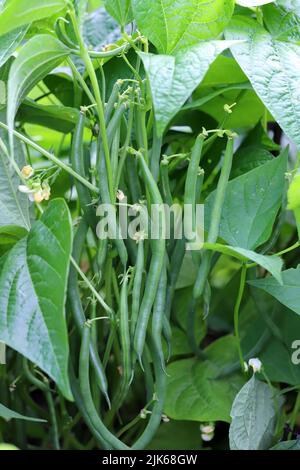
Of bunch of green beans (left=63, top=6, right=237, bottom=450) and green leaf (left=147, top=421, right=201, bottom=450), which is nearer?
bunch of green beans (left=63, top=6, right=237, bottom=450)

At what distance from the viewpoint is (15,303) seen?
47 cm

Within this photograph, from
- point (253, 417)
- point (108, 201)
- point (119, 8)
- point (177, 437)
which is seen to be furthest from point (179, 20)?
point (177, 437)

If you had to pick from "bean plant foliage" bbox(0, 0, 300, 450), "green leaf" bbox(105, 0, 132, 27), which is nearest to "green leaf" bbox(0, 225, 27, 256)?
"bean plant foliage" bbox(0, 0, 300, 450)

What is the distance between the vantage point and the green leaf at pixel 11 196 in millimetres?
586

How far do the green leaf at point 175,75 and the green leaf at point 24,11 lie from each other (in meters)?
0.09

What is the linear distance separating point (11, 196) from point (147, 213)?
15 cm

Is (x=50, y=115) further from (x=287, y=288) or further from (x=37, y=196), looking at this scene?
(x=287, y=288)

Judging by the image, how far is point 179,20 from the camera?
53 centimetres

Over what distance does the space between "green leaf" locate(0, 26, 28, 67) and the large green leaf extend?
0.18 meters

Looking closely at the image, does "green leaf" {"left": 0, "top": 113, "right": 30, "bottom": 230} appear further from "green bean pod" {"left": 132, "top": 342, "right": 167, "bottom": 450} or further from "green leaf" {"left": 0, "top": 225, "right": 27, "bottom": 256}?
"green bean pod" {"left": 132, "top": 342, "right": 167, "bottom": 450}

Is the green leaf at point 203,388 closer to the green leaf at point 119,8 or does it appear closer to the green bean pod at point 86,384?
the green bean pod at point 86,384

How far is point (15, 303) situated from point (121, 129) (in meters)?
0.21

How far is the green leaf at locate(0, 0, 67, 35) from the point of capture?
0.48 m

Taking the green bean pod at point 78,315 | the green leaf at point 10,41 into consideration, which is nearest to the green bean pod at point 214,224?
the green bean pod at point 78,315
